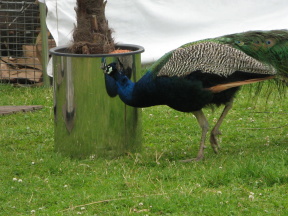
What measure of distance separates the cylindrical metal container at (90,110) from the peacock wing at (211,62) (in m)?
0.51

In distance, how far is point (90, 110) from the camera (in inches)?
238

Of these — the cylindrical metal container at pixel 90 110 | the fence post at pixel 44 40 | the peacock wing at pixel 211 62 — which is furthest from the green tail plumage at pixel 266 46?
the fence post at pixel 44 40

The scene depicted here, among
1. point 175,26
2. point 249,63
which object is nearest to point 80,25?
point 249,63

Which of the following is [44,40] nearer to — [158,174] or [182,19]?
[182,19]

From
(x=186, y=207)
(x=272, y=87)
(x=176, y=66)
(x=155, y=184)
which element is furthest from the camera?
(x=272, y=87)

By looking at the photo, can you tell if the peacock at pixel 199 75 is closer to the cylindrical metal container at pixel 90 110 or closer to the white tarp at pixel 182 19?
the cylindrical metal container at pixel 90 110

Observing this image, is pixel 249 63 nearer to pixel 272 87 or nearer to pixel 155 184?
pixel 272 87

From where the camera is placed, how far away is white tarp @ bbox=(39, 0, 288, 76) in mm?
10555

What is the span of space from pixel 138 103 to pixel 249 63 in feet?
3.67

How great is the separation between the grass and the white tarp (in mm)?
3010

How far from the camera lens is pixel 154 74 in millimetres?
5891

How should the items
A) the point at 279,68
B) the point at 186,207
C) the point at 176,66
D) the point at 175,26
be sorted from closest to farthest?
the point at 186,207 → the point at 176,66 → the point at 279,68 → the point at 175,26

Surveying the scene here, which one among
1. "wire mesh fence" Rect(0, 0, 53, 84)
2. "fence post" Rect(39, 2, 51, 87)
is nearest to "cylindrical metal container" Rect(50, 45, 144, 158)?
"fence post" Rect(39, 2, 51, 87)

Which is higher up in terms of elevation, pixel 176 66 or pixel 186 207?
pixel 176 66
